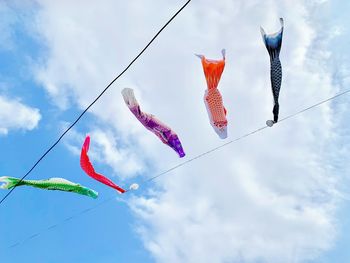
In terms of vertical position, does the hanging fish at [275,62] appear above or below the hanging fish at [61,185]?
below

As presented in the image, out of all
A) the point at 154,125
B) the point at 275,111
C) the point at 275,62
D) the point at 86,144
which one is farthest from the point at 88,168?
the point at 275,62

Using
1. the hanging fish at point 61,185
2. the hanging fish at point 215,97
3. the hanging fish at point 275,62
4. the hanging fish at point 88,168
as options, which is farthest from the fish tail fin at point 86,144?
the hanging fish at point 275,62

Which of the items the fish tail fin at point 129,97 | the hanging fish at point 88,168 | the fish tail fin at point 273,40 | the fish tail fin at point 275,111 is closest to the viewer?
the fish tail fin at point 273,40

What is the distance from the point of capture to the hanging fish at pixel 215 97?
665 centimetres

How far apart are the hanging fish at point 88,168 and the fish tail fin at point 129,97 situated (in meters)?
1.16

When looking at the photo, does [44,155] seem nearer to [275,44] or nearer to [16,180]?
[16,180]

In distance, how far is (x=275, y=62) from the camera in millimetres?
6434

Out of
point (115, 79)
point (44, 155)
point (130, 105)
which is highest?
point (130, 105)

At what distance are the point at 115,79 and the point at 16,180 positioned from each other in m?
3.99

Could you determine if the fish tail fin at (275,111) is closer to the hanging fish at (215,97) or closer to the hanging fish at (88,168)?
the hanging fish at (215,97)

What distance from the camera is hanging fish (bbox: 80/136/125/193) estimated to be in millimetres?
7734

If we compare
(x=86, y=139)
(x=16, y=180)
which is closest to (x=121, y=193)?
(x=86, y=139)

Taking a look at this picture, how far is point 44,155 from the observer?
5941 millimetres

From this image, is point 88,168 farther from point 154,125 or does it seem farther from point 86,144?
point 154,125
